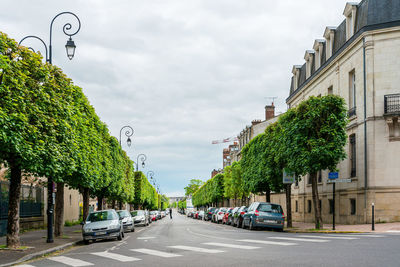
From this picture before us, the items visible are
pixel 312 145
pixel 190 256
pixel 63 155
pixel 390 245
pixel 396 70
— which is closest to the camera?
pixel 190 256

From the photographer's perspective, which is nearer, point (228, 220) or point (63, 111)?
point (63, 111)

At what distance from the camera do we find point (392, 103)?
2686 cm

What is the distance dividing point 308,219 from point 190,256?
27296 millimetres

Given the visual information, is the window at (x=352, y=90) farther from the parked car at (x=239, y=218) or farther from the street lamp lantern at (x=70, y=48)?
the street lamp lantern at (x=70, y=48)

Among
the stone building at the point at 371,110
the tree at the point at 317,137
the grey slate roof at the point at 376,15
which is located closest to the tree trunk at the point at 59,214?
the tree at the point at 317,137

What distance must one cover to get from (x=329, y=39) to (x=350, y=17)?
4.11m

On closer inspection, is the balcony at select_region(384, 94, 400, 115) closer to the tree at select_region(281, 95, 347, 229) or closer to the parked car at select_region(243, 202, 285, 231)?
the tree at select_region(281, 95, 347, 229)

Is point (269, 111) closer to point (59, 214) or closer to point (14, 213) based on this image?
point (59, 214)

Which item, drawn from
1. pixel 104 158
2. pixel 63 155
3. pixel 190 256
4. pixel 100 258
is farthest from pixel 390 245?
pixel 104 158

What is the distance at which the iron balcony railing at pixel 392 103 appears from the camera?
26.7 meters

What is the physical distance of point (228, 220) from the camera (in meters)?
39.4

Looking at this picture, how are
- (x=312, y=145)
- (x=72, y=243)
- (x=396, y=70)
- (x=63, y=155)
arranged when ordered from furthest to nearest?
1. (x=396, y=70)
2. (x=312, y=145)
3. (x=72, y=243)
4. (x=63, y=155)

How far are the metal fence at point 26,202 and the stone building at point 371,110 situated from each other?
63.9 ft

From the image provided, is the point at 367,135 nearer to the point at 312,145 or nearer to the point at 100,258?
the point at 312,145
